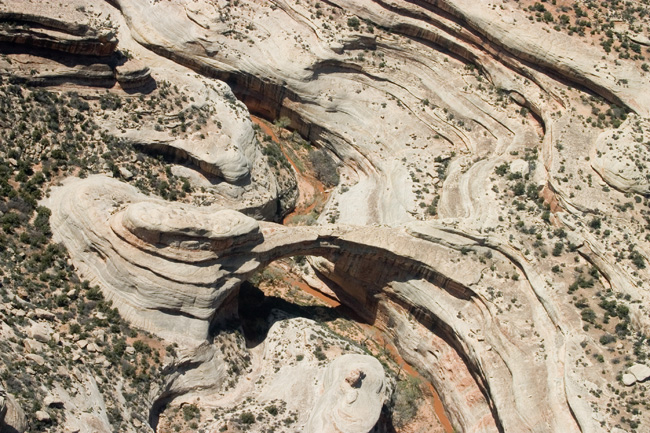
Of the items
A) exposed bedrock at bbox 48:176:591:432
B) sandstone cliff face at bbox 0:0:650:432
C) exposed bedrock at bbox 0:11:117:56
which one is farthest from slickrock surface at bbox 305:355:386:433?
exposed bedrock at bbox 0:11:117:56

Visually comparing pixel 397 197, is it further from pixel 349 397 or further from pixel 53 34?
pixel 53 34

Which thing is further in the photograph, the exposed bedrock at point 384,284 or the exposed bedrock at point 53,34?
the exposed bedrock at point 53,34

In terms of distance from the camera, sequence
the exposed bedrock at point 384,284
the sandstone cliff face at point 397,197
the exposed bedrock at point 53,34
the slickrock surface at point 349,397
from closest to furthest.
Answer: the slickrock surface at point 349,397 < the exposed bedrock at point 384,284 < the sandstone cliff face at point 397,197 < the exposed bedrock at point 53,34

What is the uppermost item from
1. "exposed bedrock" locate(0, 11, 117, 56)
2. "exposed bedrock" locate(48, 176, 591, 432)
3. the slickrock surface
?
"exposed bedrock" locate(0, 11, 117, 56)

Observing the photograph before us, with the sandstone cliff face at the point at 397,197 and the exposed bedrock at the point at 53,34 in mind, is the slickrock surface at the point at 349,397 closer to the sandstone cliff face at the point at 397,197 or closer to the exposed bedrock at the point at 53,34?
the sandstone cliff face at the point at 397,197

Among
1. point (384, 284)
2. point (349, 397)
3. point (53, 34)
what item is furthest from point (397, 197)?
point (53, 34)

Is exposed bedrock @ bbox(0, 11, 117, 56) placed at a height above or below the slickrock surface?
above

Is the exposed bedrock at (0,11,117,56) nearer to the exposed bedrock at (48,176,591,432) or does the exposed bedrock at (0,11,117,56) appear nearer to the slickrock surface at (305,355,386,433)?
the exposed bedrock at (48,176,591,432)

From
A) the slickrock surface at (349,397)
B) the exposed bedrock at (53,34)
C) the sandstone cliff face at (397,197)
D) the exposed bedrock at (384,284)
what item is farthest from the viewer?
the exposed bedrock at (53,34)

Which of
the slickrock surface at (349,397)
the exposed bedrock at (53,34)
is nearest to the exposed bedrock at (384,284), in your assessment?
the slickrock surface at (349,397)
